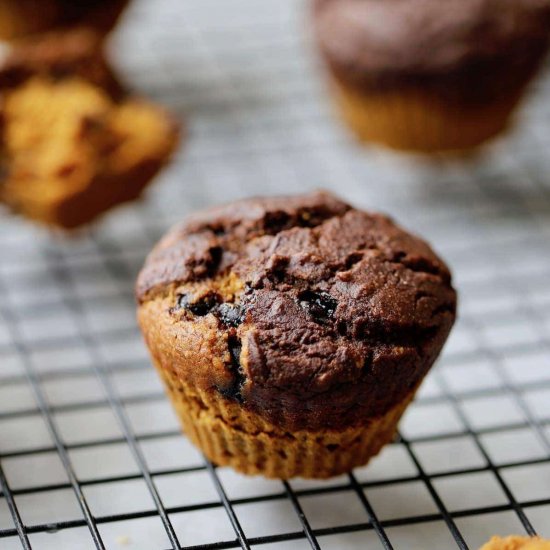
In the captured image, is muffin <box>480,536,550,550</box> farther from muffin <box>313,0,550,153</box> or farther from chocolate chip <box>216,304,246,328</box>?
muffin <box>313,0,550,153</box>

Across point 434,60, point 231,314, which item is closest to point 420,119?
point 434,60

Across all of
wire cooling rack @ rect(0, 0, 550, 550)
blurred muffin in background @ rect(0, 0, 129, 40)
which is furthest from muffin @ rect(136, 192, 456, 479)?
blurred muffin in background @ rect(0, 0, 129, 40)

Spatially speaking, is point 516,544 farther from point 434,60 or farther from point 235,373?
point 434,60

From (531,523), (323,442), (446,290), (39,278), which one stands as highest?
(446,290)

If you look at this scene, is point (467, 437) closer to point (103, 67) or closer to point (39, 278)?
point (39, 278)

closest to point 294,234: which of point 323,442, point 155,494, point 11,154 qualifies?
point 323,442
